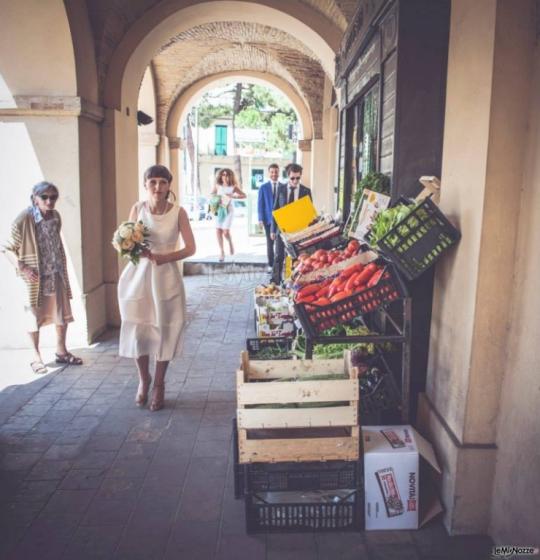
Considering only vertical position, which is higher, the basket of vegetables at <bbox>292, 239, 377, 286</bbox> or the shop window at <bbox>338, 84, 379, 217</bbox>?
the shop window at <bbox>338, 84, 379, 217</bbox>

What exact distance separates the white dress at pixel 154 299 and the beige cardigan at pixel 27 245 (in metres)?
1.47

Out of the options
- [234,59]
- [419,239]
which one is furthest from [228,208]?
[419,239]

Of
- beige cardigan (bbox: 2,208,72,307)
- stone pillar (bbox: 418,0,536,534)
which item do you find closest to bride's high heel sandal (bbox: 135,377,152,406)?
beige cardigan (bbox: 2,208,72,307)

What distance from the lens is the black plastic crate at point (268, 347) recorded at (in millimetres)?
4723

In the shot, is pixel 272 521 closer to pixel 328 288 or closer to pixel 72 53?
pixel 328 288

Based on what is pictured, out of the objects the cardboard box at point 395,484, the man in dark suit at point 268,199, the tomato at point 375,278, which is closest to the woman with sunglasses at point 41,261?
the tomato at point 375,278

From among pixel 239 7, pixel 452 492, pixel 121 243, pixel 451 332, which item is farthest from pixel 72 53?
pixel 452 492

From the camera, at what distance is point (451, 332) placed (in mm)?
3164

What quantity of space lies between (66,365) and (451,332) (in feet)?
14.3

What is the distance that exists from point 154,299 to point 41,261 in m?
1.75

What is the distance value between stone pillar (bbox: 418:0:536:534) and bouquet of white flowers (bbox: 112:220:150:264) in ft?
7.53

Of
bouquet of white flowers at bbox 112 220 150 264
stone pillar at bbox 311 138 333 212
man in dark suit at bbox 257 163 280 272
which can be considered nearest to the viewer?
bouquet of white flowers at bbox 112 220 150 264

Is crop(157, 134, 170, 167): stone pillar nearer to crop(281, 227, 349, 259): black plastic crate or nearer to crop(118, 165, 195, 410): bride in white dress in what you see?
crop(281, 227, 349, 259): black plastic crate

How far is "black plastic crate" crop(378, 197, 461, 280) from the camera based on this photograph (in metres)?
3.05
